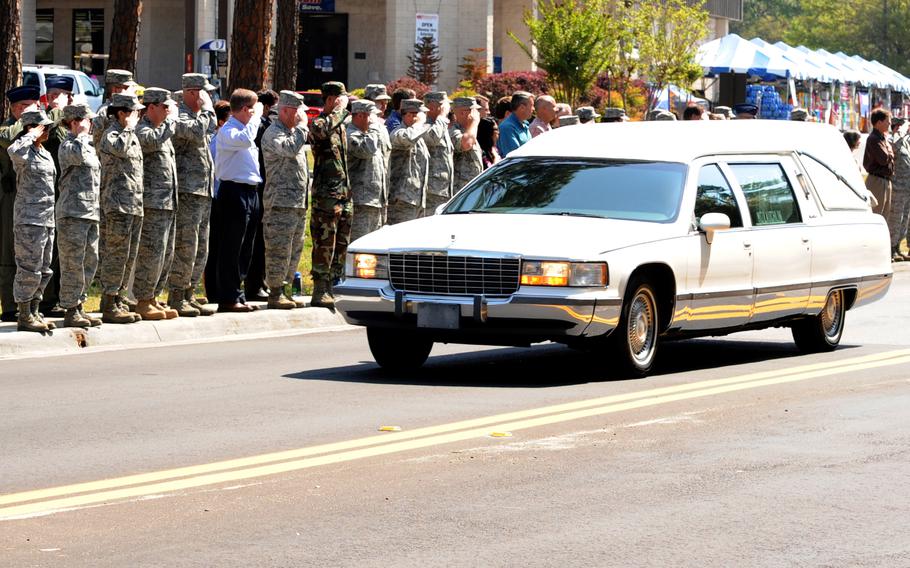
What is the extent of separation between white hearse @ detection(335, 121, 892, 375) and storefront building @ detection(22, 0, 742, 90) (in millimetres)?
44392

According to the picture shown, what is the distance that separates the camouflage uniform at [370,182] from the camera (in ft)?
57.4

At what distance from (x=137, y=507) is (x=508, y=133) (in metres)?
12.5

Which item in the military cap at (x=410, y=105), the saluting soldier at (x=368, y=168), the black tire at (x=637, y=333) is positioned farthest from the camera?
the military cap at (x=410, y=105)

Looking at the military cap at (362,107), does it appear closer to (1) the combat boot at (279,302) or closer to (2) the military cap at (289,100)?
(2) the military cap at (289,100)

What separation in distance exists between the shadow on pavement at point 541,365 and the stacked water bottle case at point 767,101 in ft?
114

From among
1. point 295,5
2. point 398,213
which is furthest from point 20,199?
point 295,5

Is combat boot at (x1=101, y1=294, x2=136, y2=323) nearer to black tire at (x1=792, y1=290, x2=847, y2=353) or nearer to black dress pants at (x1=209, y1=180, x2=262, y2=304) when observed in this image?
black dress pants at (x1=209, y1=180, x2=262, y2=304)

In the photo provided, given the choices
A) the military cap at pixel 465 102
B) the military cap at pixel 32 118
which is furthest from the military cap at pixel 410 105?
the military cap at pixel 32 118

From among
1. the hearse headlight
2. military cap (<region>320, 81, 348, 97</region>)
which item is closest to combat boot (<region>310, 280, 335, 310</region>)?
military cap (<region>320, 81, 348, 97</region>)

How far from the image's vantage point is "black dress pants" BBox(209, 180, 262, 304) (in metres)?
16.6

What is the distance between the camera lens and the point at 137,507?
7.80m

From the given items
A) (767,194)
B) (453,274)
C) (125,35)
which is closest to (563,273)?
(453,274)

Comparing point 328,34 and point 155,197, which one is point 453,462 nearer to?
point 155,197

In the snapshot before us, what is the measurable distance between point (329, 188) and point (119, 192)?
2.67 metres
